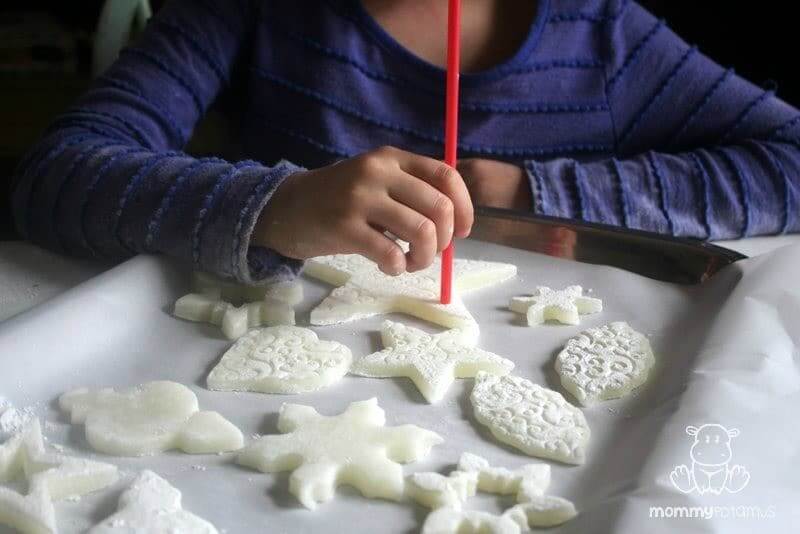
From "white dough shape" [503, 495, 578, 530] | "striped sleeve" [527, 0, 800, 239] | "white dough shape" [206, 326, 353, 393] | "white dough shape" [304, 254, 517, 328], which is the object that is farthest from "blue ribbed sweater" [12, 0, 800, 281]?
→ "white dough shape" [503, 495, 578, 530]

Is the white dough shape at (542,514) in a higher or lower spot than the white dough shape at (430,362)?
higher

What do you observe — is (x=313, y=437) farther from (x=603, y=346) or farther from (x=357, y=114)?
(x=357, y=114)

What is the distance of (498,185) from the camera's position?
0.74 metres

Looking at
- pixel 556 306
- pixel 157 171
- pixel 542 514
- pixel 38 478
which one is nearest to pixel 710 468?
pixel 542 514

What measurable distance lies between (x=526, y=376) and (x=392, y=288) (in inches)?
4.7

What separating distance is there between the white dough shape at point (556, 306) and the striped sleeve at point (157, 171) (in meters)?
0.15

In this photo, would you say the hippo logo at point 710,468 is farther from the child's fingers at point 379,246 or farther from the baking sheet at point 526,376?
the child's fingers at point 379,246

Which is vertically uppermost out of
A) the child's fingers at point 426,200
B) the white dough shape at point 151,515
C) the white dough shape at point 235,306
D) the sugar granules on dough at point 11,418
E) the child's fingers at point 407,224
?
the child's fingers at point 426,200

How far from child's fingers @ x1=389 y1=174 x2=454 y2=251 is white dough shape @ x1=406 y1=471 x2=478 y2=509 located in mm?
181

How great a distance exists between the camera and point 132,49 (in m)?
0.78

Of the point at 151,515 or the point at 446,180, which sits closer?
the point at 151,515

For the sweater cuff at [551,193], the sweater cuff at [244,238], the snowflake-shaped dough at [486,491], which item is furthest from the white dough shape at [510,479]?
the sweater cuff at [551,193]

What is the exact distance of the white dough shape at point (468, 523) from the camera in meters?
0.38

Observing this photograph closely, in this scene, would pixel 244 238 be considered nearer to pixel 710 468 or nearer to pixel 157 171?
pixel 157 171
